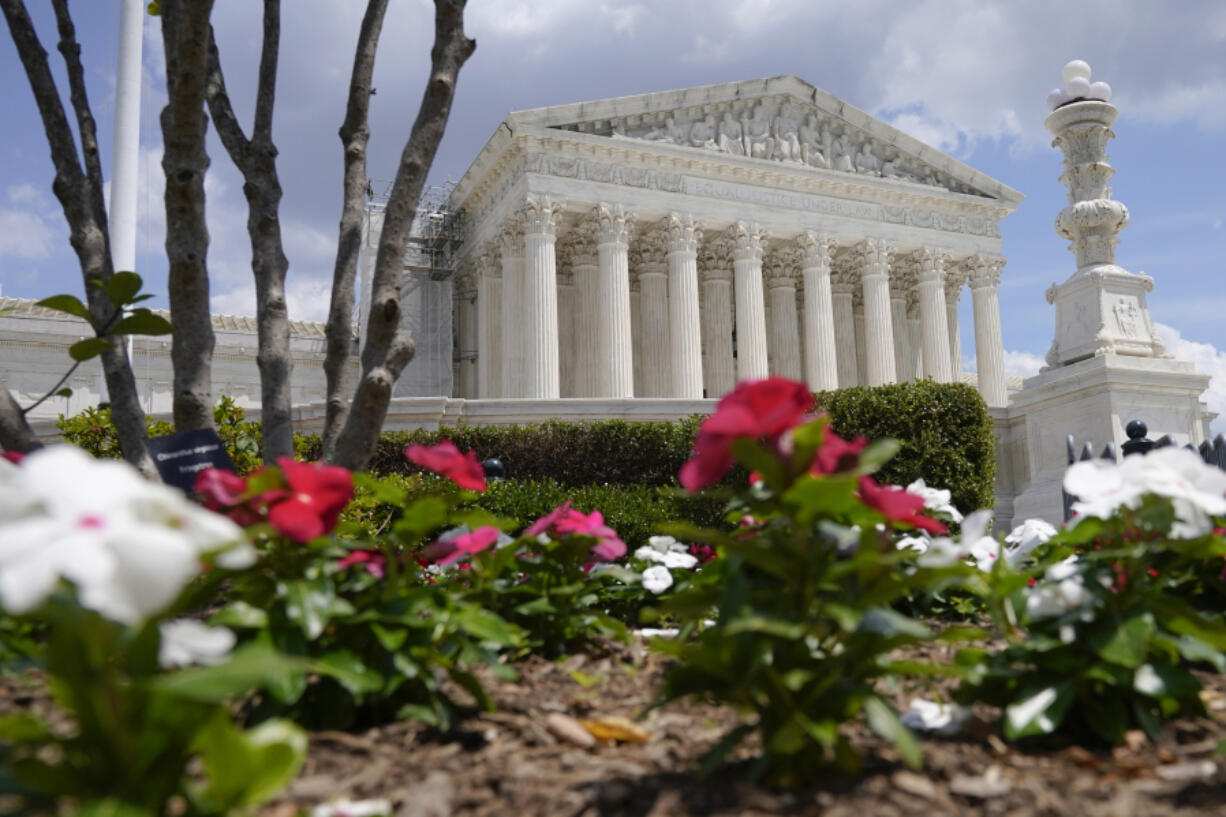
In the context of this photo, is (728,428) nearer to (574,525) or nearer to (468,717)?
(468,717)

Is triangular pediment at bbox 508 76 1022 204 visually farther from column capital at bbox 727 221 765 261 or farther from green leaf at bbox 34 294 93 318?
green leaf at bbox 34 294 93 318

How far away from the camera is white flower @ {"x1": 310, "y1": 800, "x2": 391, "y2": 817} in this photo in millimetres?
1990

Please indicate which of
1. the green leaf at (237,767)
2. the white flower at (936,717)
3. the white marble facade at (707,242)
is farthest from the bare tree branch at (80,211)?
the white marble facade at (707,242)

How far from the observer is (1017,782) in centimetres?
231

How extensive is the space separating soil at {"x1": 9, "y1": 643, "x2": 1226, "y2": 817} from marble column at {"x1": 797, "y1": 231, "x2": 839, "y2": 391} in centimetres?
3323

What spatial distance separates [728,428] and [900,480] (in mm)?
10374

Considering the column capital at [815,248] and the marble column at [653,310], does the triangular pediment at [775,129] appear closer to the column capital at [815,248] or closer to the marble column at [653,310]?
the column capital at [815,248]

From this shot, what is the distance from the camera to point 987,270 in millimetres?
39375

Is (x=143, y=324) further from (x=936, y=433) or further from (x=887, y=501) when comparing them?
(x=936, y=433)

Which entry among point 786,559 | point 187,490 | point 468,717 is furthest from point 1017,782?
point 187,490

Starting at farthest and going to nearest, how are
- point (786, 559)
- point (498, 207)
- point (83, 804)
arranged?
1. point (498, 207)
2. point (786, 559)
3. point (83, 804)

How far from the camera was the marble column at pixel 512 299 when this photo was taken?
1332 inches

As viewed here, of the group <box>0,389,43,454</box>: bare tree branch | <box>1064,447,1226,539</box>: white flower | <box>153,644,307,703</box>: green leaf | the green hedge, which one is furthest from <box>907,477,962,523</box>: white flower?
the green hedge

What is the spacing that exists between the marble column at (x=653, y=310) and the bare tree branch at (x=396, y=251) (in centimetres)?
3028
